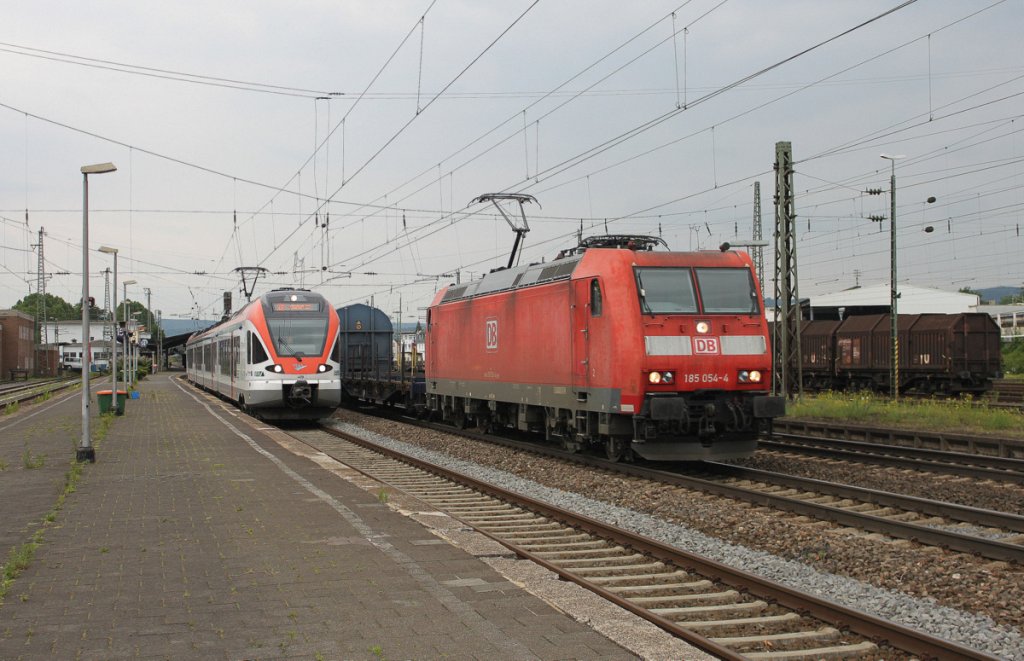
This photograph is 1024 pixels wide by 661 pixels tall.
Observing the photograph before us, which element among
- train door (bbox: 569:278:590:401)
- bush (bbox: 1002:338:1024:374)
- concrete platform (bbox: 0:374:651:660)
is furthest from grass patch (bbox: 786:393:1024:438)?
bush (bbox: 1002:338:1024:374)

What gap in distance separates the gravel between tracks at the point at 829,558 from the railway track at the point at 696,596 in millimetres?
526

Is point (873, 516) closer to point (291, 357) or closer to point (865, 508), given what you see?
point (865, 508)

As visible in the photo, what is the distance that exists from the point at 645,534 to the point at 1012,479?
5.84m

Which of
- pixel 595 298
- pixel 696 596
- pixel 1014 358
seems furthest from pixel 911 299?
pixel 696 596

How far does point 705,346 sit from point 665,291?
0.97 metres

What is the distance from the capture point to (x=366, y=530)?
8359 mm

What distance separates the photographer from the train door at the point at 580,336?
13.8m

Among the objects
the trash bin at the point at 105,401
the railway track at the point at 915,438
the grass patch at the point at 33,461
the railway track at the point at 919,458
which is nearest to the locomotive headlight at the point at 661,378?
the railway track at the point at 919,458

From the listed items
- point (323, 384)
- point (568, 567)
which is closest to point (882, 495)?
point (568, 567)

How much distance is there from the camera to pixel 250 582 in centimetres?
646

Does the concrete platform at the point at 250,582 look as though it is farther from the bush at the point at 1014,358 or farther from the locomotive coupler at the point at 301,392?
the bush at the point at 1014,358

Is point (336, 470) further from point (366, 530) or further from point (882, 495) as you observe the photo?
point (882, 495)

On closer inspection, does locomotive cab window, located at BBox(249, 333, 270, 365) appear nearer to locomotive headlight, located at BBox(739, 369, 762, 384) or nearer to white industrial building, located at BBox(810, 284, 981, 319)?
locomotive headlight, located at BBox(739, 369, 762, 384)

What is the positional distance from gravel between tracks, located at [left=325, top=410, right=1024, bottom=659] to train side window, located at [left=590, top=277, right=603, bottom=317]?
2419mm
